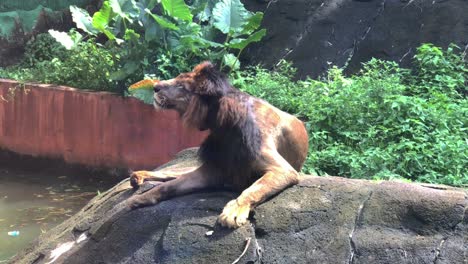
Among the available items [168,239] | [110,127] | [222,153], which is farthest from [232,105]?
[110,127]

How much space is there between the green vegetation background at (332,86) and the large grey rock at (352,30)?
1.09 feet

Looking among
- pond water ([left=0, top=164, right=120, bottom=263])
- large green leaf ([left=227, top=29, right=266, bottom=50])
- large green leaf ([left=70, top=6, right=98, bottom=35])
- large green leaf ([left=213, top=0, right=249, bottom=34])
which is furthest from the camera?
large green leaf ([left=70, top=6, right=98, bottom=35])

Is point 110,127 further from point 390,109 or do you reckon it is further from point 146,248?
point 146,248

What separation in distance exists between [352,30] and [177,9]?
8.54 feet

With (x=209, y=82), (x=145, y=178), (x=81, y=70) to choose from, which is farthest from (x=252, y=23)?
(x=209, y=82)

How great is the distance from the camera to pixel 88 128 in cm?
834

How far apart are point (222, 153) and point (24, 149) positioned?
17.8ft

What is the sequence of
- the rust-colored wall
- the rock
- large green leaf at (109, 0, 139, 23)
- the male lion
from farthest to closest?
1. large green leaf at (109, 0, 139, 23)
2. the rust-colored wall
3. the male lion
4. the rock

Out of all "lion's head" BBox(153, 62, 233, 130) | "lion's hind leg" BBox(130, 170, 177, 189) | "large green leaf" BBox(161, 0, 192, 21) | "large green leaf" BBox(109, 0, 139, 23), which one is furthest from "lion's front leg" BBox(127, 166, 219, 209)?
"large green leaf" BBox(109, 0, 139, 23)

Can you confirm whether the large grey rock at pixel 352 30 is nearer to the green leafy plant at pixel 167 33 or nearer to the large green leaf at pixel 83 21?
the green leafy plant at pixel 167 33

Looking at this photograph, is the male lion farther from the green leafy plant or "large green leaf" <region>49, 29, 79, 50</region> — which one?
"large green leaf" <region>49, 29, 79, 50</region>

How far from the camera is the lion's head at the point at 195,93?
13.5ft

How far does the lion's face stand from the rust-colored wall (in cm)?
333

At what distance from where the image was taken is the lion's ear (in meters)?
4.12
